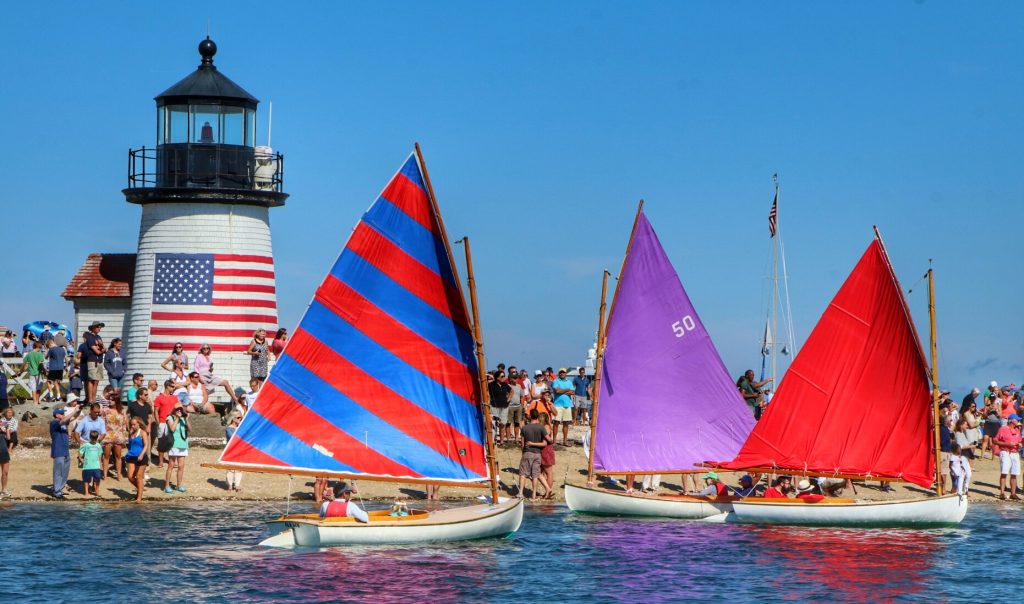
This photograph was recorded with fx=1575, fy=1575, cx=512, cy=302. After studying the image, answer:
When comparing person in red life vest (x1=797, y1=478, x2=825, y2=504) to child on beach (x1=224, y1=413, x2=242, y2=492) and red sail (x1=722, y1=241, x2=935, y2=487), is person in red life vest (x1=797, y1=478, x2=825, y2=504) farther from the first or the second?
child on beach (x1=224, y1=413, x2=242, y2=492)

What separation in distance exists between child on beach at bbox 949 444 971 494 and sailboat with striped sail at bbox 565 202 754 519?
7.74m

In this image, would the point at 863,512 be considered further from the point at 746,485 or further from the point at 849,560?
the point at 849,560

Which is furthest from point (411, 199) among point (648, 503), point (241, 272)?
point (241, 272)

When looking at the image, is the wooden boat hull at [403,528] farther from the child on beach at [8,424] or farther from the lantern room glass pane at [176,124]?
the lantern room glass pane at [176,124]

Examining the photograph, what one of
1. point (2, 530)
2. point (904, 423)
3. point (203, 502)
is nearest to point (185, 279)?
point (203, 502)

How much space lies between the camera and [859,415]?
37.6 meters

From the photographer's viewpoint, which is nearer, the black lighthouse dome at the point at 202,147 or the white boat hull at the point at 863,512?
the white boat hull at the point at 863,512

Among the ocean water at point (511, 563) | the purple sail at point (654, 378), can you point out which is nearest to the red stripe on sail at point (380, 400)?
the ocean water at point (511, 563)

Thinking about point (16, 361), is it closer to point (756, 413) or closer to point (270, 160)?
point (270, 160)

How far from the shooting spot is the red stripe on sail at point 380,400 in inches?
1236

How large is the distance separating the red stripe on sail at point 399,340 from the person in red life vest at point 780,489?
918 cm

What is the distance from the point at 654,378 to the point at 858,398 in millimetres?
5060

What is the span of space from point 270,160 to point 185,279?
4626 millimetres

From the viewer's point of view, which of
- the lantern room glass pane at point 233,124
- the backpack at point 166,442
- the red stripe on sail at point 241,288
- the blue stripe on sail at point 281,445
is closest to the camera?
the blue stripe on sail at point 281,445
